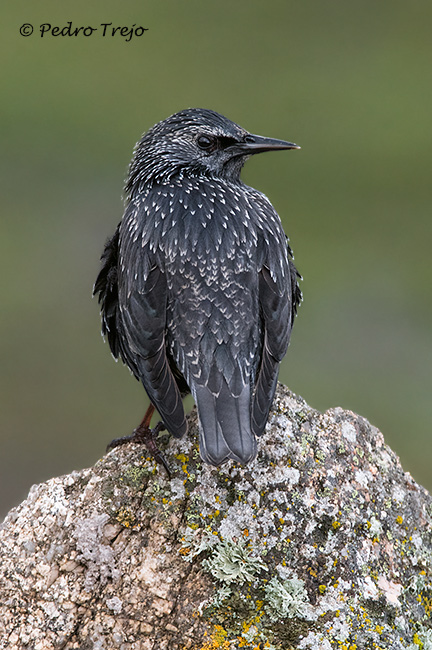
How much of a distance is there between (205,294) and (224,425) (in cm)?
82

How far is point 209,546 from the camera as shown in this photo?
13.6 ft

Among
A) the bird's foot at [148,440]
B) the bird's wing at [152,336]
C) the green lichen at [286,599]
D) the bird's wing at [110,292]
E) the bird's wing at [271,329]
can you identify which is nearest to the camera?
the green lichen at [286,599]

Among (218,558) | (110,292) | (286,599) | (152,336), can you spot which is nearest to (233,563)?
(218,558)

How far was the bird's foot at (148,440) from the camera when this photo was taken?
4.40 m

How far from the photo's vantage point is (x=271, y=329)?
4840 millimetres

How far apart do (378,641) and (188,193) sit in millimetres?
2726

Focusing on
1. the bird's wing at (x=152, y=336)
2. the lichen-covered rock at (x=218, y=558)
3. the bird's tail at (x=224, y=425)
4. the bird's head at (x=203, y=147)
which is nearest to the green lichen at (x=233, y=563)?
the lichen-covered rock at (x=218, y=558)

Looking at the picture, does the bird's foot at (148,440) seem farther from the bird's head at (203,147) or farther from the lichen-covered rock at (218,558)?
the bird's head at (203,147)

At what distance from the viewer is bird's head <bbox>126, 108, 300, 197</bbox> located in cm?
562

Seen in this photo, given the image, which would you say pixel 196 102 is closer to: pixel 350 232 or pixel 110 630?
pixel 350 232

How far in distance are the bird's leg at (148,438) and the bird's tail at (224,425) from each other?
0.93ft

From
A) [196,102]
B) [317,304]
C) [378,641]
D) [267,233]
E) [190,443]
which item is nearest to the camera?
[378,641]

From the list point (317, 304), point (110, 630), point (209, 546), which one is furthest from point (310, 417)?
point (317, 304)

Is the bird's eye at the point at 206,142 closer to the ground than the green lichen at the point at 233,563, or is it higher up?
higher up
